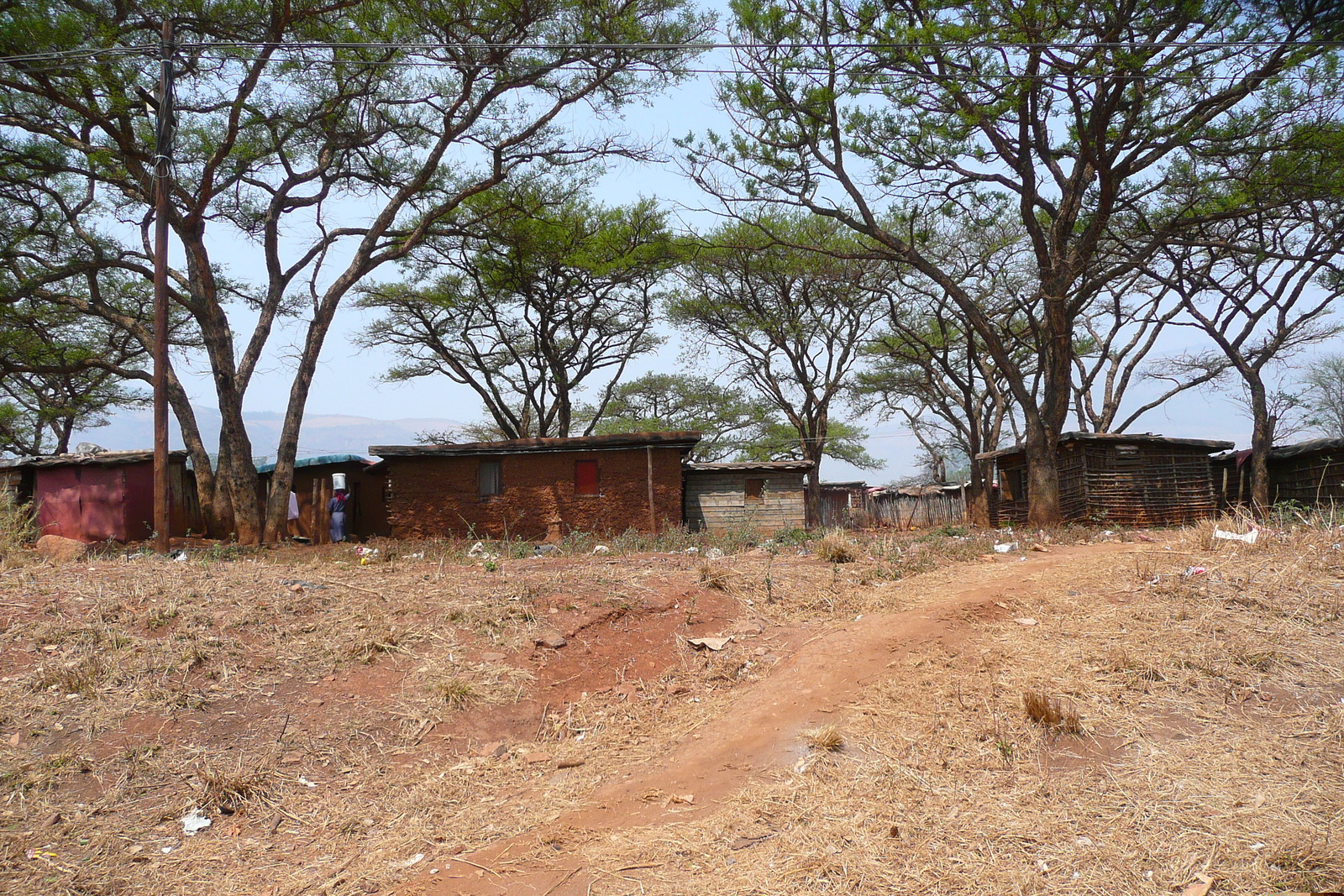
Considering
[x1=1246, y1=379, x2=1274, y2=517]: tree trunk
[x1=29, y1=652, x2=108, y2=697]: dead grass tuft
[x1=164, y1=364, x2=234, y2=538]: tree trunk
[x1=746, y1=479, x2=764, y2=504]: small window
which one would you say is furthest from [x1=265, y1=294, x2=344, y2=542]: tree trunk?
[x1=1246, y1=379, x2=1274, y2=517]: tree trunk

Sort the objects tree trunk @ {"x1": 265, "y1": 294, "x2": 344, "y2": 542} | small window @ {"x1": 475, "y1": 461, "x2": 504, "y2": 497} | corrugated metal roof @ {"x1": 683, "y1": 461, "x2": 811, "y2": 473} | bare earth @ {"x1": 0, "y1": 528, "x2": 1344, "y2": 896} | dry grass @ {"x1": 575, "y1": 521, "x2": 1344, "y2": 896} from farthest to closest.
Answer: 1. corrugated metal roof @ {"x1": 683, "y1": 461, "x2": 811, "y2": 473}
2. small window @ {"x1": 475, "y1": 461, "x2": 504, "y2": 497}
3. tree trunk @ {"x1": 265, "y1": 294, "x2": 344, "y2": 542}
4. bare earth @ {"x1": 0, "y1": 528, "x2": 1344, "y2": 896}
5. dry grass @ {"x1": 575, "y1": 521, "x2": 1344, "y2": 896}

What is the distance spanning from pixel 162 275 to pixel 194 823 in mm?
9276

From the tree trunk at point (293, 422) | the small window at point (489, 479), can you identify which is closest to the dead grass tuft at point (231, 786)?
the tree trunk at point (293, 422)

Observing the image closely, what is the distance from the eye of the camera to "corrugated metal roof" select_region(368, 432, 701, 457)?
18.0 m

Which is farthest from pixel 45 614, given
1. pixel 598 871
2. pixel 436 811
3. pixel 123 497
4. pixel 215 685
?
pixel 123 497

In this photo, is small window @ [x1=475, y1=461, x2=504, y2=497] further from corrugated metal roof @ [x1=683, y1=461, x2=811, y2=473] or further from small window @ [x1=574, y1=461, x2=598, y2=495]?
corrugated metal roof @ [x1=683, y1=461, x2=811, y2=473]

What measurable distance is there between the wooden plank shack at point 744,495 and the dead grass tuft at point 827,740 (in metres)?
14.5

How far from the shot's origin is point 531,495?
60.5ft

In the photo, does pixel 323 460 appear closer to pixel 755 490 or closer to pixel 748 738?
pixel 755 490

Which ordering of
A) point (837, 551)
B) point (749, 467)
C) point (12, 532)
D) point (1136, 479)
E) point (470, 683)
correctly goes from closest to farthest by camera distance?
point (470, 683) < point (837, 551) < point (12, 532) < point (1136, 479) < point (749, 467)

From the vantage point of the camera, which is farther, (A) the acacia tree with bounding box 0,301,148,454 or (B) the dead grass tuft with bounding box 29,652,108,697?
(A) the acacia tree with bounding box 0,301,148,454

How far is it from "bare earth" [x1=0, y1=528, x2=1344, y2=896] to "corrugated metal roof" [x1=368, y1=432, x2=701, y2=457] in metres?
9.20

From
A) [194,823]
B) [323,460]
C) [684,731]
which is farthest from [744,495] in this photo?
[194,823]

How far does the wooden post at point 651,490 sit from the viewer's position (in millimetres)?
17925
